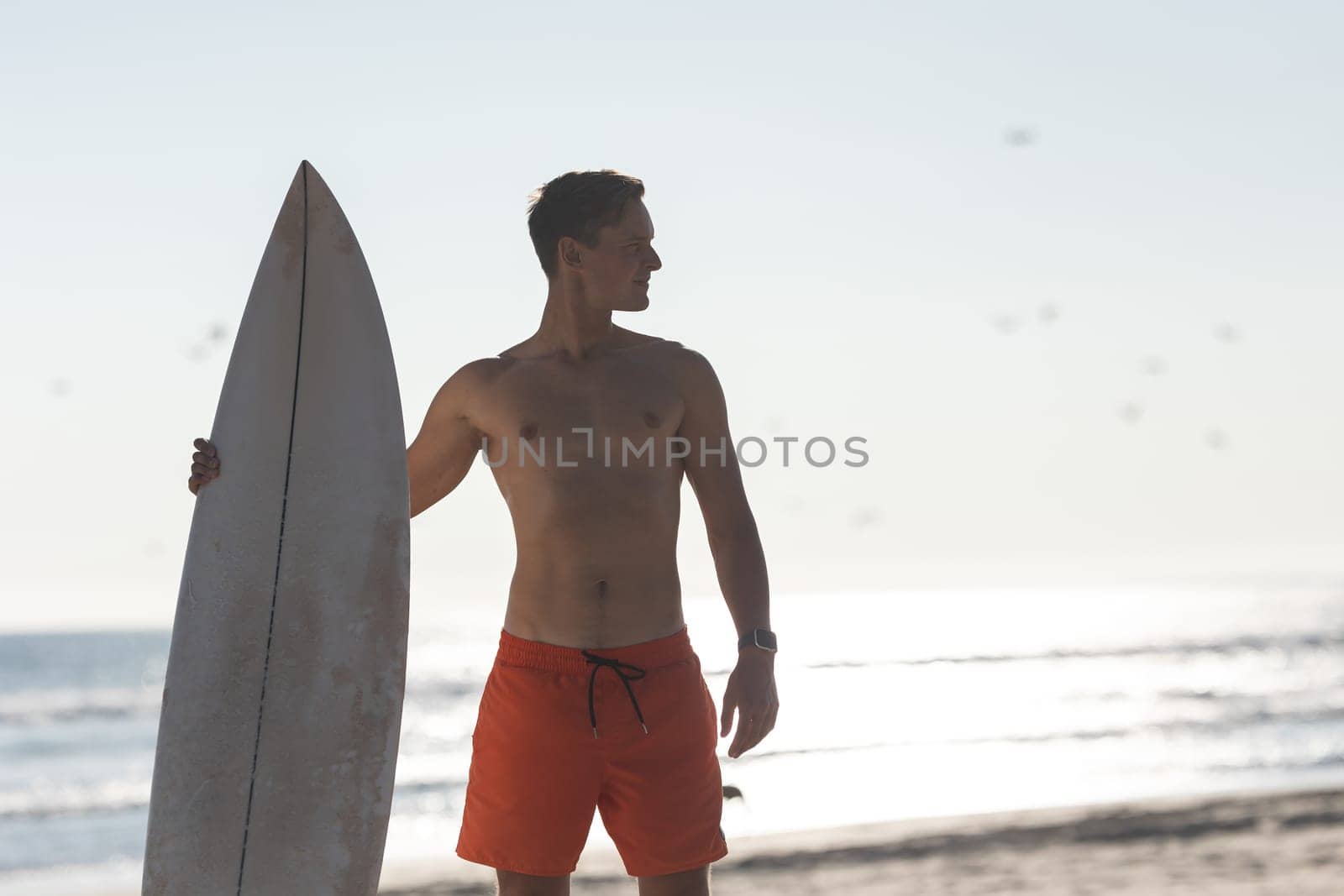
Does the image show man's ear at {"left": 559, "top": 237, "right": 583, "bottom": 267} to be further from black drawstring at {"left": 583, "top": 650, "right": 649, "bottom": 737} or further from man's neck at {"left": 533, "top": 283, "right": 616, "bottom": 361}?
black drawstring at {"left": 583, "top": 650, "right": 649, "bottom": 737}

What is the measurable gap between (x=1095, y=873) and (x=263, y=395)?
5.68 m

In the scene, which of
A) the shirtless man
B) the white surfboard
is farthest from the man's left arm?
the white surfboard

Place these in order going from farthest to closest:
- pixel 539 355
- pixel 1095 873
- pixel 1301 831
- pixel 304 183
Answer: pixel 1301 831, pixel 1095 873, pixel 304 183, pixel 539 355

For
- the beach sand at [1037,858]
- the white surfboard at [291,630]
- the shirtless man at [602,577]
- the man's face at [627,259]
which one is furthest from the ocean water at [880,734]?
the man's face at [627,259]

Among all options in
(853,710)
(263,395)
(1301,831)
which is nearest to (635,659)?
(263,395)

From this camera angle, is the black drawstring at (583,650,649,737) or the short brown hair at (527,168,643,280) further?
the short brown hair at (527,168,643,280)

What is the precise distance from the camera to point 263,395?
3301 millimetres

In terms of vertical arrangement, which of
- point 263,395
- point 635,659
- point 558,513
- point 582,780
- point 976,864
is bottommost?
point 976,864

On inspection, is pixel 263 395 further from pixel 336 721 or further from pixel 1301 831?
pixel 1301 831

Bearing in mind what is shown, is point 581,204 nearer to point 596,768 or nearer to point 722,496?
point 722,496

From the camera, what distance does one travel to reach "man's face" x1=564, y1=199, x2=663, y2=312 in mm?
2926

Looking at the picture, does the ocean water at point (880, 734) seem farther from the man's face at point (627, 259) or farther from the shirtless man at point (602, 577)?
the man's face at point (627, 259)

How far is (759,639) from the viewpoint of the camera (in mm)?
2850

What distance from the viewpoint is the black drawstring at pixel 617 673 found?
2.78 metres
